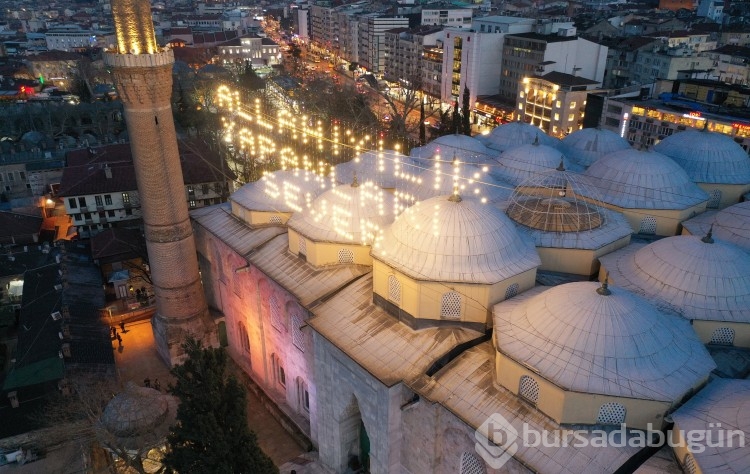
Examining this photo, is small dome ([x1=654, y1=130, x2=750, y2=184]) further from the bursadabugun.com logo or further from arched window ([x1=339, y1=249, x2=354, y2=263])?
arched window ([x1=339, y1=249, x2=354, y2=263])

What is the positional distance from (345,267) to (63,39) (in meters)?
130

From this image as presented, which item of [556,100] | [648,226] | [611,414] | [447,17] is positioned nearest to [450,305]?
[611,414]

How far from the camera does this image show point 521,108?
66.4 metres

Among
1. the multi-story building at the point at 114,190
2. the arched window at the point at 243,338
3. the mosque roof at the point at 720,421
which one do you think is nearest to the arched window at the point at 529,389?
the mosque roof at the point at 720,421

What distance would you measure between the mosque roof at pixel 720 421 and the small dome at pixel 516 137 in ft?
75.0

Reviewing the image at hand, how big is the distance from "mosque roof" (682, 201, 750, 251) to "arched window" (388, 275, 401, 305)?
1353cm

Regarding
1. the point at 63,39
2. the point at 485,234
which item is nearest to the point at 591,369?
the point at 485,234

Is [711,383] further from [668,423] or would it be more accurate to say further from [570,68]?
[570,68]

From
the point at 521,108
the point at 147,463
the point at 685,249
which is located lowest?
the point at 147,463

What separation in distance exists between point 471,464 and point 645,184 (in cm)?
1582

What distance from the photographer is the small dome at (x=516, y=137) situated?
36.2 metres

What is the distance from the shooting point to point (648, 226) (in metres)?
25.2

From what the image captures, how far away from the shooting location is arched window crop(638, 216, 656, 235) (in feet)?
82.3

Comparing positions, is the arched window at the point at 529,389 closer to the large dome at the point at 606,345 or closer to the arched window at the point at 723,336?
the large dome at the point at 606,345
